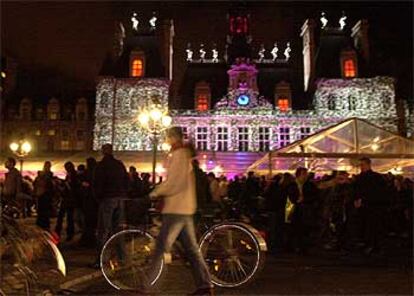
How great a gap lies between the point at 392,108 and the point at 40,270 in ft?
115

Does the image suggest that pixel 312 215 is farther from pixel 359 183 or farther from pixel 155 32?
pixel 155 32

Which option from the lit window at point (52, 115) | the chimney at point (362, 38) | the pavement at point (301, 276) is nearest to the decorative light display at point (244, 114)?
the chimney at point (362, 38)

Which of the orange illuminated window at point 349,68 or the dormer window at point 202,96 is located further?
the orange illuminated window at point 349,68

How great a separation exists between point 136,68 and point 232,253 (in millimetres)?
32505

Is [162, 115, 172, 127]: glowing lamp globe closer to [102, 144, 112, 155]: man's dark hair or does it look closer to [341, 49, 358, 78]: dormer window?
[102, 144, 112, 155]: man's dark hair

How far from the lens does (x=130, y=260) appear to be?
6078mm

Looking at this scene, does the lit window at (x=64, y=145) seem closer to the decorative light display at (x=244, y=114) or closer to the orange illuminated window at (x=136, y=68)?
the decorative light display at (x=244, y=114)

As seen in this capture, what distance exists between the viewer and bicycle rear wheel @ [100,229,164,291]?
6.05 m

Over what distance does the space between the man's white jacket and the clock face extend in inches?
1232

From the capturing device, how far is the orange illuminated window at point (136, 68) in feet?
123

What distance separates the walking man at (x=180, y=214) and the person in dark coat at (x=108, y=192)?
8.48 feet

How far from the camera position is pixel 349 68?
3781 cm


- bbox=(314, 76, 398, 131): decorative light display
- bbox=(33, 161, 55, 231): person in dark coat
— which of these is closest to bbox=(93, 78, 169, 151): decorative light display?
bbox=(314, 76, 398, 131): decorative light display

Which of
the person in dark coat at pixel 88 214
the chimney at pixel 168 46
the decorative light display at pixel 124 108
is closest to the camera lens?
the person in dark coat at pixel 88 214
